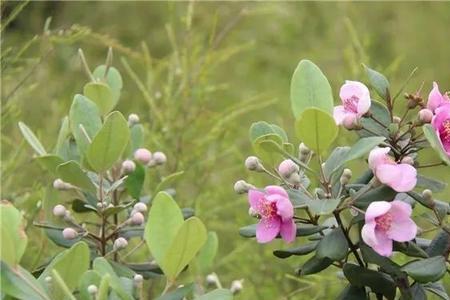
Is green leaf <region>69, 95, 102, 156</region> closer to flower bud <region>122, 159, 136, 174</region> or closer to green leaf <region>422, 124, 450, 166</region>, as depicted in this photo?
flower bud <region>122, 159, 136, 174</region>

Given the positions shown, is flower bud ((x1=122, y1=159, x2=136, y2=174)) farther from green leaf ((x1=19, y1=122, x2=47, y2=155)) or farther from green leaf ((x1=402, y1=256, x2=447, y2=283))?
green leaf ((x1=402, y1=256, x2=447, y2=283))

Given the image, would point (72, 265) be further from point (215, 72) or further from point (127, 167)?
point (215, 72)

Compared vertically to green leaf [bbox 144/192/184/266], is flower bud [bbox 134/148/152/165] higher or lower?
lower

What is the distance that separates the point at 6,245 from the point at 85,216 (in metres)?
1.13

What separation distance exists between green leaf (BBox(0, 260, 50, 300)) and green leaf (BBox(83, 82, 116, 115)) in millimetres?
355

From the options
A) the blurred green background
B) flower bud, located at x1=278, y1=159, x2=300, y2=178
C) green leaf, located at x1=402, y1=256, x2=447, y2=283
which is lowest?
the blurred green background

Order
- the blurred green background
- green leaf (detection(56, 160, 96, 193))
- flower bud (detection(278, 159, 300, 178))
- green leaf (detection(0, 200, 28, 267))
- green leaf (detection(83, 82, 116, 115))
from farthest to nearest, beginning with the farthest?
the blurred green background → green leaf (detection(83, 82, 116, 115)) → green leaf (detection(56, 160, 96, 193)) → flower bud (detection(278, 159, 300, 178)) → green leaf (detection(0, 200, 28, 267))

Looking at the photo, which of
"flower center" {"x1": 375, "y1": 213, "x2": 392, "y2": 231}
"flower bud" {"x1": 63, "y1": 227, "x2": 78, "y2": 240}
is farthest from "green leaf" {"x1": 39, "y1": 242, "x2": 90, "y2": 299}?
"flower center" {"x1": 375, "y1": 213, "x2": 392, "y2": 231}

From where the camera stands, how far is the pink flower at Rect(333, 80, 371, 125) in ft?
3.08

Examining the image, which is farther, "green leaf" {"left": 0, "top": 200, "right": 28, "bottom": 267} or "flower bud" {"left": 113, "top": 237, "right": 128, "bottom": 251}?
"flower bud" {"left": 113, "top": 237, "right": 128, "bottom": 251}

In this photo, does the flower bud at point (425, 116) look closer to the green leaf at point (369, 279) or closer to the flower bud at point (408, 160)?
the flower bud at point (408, 160)

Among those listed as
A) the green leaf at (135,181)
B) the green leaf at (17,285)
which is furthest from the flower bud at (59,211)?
the green leaf at (17,285)

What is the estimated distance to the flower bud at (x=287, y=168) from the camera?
93cm

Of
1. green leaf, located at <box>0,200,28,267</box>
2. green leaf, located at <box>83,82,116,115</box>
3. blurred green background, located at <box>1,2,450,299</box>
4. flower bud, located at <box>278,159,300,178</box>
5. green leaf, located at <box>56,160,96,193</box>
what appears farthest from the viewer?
blurred green background, located at <box>1,2,450,299</box>
